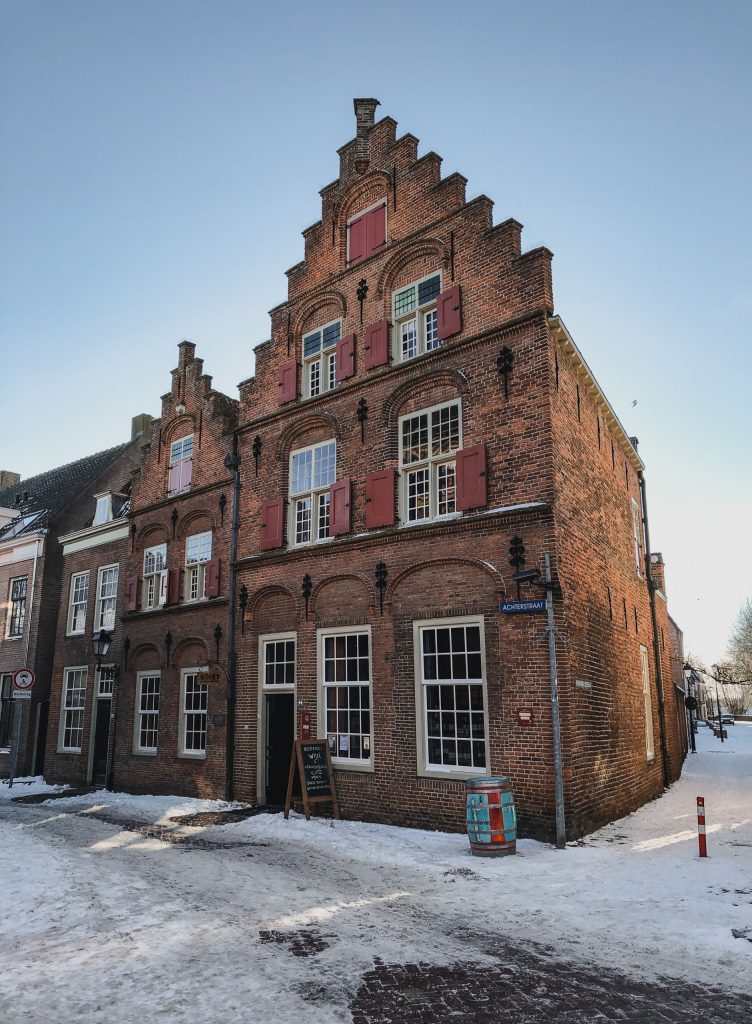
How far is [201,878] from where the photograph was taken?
9.07 meters

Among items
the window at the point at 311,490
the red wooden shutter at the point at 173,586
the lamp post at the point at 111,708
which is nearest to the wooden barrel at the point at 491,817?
the window at the point at 311,490

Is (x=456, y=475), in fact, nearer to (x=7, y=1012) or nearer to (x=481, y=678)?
(x=481, y=678)

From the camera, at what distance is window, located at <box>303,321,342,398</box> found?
16547 mm

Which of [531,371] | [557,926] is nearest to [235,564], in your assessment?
[531,371]

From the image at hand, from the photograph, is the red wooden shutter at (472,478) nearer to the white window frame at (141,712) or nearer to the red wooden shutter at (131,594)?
the white window frame at (141,712)

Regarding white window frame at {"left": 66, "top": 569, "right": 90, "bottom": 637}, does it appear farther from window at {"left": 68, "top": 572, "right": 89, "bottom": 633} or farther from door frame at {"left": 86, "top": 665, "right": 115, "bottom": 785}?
door frame at {"left": 86, "top": 665, "right": 115, "bottom": 785}

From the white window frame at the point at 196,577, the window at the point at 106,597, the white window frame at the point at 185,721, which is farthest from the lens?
the window at the point at 106,597

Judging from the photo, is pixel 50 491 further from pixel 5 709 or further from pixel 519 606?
pixel 519 606

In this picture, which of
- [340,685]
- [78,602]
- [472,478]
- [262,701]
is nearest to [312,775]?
[340,685]

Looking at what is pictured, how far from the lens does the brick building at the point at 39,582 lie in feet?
78.9

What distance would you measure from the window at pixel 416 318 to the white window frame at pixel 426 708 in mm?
5553

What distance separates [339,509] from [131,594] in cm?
886

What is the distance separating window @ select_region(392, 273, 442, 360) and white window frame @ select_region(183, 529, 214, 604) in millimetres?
7308

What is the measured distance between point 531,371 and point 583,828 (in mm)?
7744
